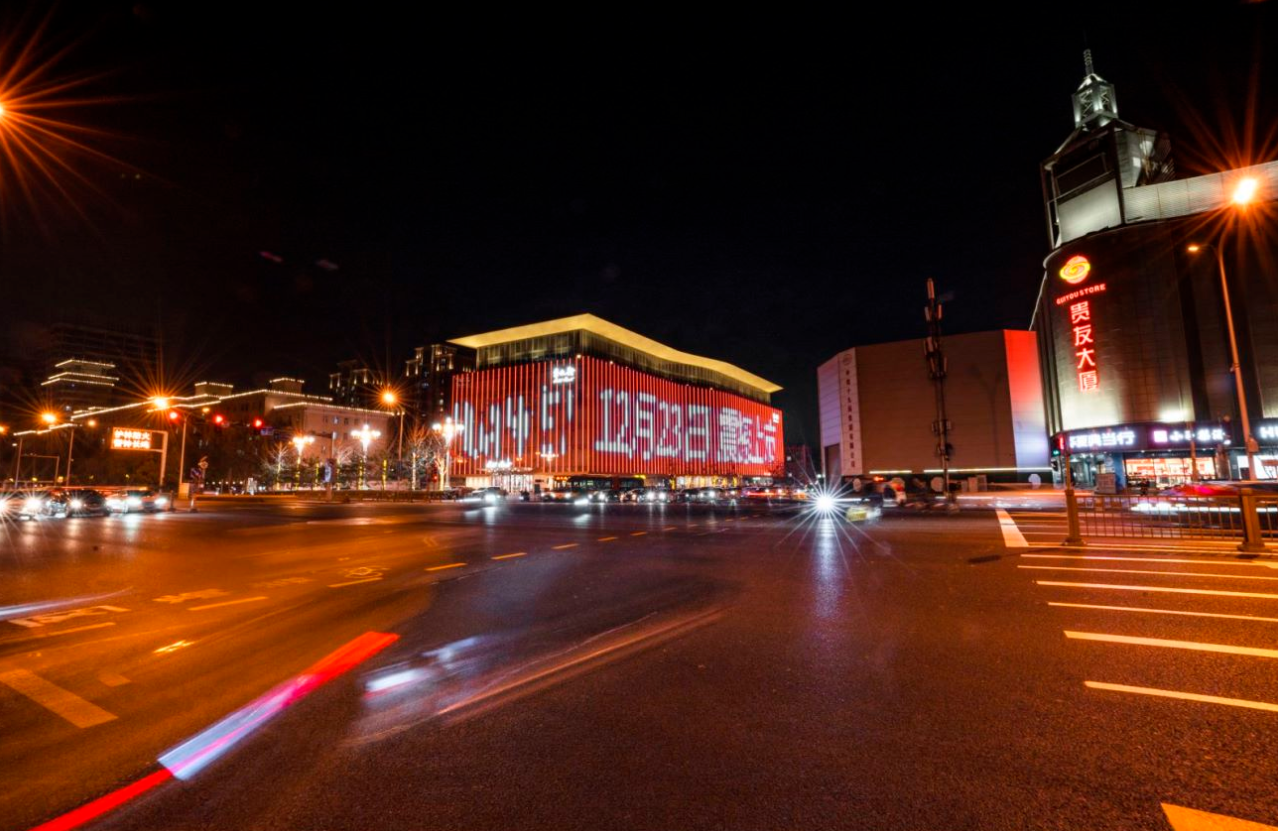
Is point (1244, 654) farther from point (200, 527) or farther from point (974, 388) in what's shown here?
point (974, 388)

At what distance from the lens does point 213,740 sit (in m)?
4.01

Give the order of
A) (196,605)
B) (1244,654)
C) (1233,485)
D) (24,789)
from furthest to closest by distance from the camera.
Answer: (1233,485) → (196,605) → (1244,654) → (24,789)

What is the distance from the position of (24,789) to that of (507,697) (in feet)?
9.68

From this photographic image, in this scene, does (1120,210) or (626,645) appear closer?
(626,645)

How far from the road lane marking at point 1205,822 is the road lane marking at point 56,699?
721 cm

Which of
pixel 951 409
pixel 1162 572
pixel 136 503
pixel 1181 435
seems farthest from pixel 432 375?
pixel 1162 572

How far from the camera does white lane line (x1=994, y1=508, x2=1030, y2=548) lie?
13484 millimetres

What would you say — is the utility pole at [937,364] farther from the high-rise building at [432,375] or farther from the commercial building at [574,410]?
the high-rise building at [432,375]

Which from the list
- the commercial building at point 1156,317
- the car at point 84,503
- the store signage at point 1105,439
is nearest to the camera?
the car at point 84,503

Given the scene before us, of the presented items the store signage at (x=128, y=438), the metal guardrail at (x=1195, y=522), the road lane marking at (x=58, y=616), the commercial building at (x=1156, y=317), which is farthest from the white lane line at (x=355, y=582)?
the commercial building at (x=1156, y=317)

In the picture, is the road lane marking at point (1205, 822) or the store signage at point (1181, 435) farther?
the store signage at point (1181, 435)

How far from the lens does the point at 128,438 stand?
39656 millimetres

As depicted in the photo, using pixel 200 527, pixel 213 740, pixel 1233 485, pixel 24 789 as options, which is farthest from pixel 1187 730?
pixel 200 527

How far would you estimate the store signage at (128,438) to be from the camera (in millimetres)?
38844
